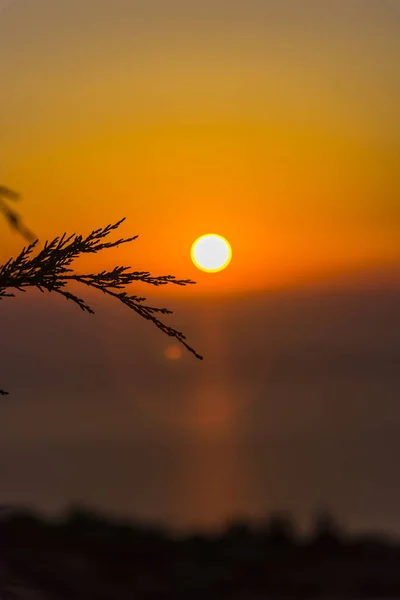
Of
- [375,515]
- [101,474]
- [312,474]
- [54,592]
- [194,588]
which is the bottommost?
[54,592]

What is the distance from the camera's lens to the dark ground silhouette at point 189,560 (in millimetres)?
12961

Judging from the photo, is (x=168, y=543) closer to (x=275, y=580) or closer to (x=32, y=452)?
(x=275, y=580)

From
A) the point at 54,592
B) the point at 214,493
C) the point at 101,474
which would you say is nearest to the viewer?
the point at 54,592

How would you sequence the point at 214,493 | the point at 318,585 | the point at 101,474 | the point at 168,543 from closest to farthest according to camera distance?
the point at 318,585, the point at 168,543, the point at 214,493, the point at 101,474

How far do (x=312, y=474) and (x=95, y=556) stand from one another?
155269 millimetres

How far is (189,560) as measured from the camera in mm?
14047

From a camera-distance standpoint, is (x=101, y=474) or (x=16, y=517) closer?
(x=16, y=517)

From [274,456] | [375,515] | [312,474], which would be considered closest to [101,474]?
[312,474]

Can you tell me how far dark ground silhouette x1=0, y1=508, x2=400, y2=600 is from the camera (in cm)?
1296

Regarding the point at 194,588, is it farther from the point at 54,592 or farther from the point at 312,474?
the point at 312,474

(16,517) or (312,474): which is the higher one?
(312,474)

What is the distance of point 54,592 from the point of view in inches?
487

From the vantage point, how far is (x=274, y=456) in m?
198

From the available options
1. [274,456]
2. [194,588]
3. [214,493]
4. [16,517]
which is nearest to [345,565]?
[194,588]
